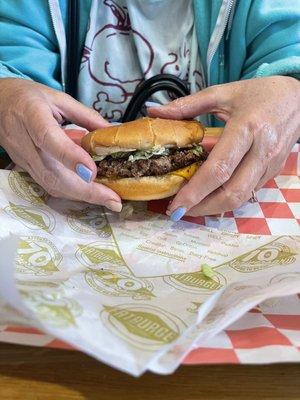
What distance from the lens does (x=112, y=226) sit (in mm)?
1101

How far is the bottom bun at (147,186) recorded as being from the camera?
103 centimetres

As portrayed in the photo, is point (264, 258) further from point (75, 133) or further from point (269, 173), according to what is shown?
point (75, 133)

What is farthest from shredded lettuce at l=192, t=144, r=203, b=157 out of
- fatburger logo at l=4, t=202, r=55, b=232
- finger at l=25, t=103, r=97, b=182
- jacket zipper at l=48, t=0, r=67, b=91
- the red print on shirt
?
jacket zipper at l=48, t=0, r=67, b=91

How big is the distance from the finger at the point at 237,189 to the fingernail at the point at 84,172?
22 cm

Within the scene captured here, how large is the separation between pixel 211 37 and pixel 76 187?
589 mm

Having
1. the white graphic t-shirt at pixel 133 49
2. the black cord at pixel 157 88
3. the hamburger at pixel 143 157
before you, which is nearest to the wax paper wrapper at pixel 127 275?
the hamburger at pixel 143 157

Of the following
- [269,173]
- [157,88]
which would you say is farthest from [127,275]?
[157,88]

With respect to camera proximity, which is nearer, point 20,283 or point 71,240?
point 20,283

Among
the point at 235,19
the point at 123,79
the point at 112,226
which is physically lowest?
the point at 112,226

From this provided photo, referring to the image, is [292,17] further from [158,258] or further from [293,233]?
[158,258]

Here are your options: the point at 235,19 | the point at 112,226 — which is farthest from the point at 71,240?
the point at 235,19

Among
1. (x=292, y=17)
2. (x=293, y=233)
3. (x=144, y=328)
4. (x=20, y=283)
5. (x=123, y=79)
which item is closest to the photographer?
(x=144, y=328)

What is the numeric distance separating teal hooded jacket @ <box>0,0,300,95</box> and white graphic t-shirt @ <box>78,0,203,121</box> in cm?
4

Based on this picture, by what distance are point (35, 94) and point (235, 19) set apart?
22.3 inches
